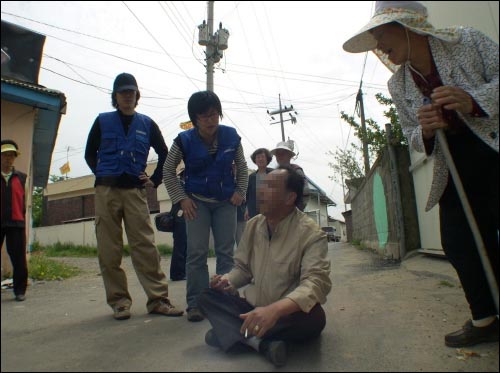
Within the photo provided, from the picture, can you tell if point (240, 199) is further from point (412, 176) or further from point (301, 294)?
point (412, 176)

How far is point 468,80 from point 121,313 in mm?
2304

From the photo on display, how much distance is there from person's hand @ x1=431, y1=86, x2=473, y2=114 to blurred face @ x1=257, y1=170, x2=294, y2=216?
83 centimetres

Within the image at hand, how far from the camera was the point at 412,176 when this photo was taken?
592 cm

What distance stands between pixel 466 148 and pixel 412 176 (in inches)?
171

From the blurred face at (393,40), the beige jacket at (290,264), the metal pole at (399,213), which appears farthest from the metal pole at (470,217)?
the metal pole at (399,213)

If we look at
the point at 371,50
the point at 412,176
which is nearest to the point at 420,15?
the point at 371,50

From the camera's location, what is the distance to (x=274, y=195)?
2064 mm

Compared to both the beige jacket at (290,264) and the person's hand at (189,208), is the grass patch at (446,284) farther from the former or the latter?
the person's hand at (189,208)

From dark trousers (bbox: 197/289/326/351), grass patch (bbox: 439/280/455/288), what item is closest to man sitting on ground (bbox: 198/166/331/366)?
dark trousers (bbox: 197/289/326/351)

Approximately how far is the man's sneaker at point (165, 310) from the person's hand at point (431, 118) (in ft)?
6.23

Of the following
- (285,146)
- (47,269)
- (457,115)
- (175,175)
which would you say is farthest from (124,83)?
(285,146)

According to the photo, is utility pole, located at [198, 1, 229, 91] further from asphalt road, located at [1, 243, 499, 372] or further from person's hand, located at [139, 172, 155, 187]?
asphalt road, located at [1, 243, 499, 372]

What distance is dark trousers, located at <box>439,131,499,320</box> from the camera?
1.77m

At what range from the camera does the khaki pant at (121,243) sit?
2617 millimetres
